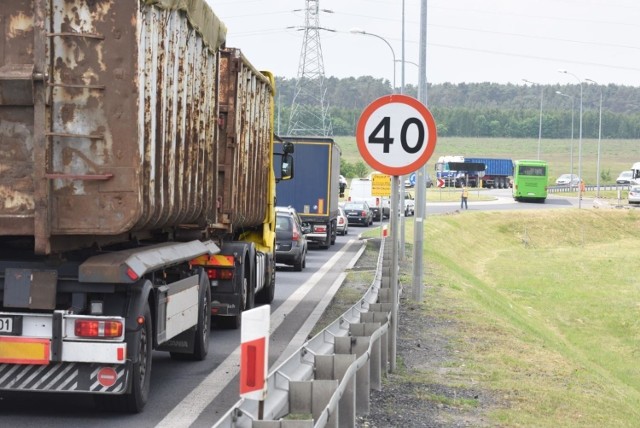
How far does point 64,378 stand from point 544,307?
3059 cm

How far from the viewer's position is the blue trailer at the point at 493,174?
12019 centimetres

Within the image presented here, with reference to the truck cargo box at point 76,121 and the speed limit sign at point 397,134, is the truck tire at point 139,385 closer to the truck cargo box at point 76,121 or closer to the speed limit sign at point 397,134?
the truck cargo box at point 76,121

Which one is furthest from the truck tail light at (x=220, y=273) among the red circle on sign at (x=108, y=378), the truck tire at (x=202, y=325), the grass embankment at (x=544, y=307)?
the red circle on sign at (x=108, y=378)

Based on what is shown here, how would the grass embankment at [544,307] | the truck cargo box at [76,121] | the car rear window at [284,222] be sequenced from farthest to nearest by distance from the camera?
the car rear window at [284,222] → the grass embankment at [544,307] → the truck cargo box at [76,121]

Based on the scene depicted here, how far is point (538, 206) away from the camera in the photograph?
290 feet

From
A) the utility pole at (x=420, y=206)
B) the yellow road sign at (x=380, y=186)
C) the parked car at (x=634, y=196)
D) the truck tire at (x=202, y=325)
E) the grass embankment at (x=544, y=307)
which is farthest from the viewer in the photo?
the parked car at (x=634, y=196)

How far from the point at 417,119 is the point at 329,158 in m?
29.7

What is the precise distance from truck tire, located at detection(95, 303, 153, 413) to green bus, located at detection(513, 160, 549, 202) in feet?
281

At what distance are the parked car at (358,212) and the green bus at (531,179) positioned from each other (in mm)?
30382

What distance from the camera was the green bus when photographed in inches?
3733

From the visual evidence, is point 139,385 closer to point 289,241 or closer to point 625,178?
point 289,241

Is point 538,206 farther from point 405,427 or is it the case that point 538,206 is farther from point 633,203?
point 405,427

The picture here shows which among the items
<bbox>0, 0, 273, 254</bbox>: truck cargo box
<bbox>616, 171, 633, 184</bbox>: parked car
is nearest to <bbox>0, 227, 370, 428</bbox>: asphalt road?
<bbox>0, 0, 273, 254</bbox>: truck cargo box

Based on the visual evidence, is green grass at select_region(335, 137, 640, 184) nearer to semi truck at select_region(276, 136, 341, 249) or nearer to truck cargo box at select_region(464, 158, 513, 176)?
truck cargo box at select_region(464, 158, 513, 176)
